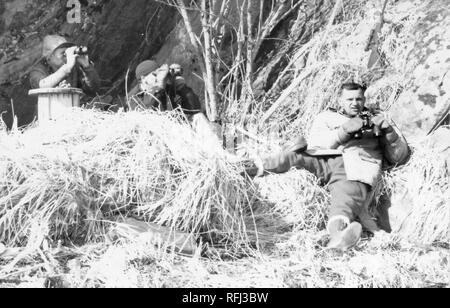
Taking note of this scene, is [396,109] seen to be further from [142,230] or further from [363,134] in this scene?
[142,230]

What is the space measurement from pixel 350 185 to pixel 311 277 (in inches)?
32.8

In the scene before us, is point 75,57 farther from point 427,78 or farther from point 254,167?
point 427,78

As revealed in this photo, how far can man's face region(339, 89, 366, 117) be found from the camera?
4090 mm

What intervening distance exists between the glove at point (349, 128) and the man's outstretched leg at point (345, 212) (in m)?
0.25

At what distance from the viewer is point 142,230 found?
3.45 metres

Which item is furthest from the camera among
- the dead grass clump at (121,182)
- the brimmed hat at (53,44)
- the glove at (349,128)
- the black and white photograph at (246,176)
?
the brimmed hat at (53,44)

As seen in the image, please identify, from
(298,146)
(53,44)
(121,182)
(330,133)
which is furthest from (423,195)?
(53,44)

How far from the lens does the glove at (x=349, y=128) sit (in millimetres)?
3883

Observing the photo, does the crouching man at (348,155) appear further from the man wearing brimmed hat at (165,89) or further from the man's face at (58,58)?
the man's face at (58,58)

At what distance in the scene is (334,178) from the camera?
4.05 m

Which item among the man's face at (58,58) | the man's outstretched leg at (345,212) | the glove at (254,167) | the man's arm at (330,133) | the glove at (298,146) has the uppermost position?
the man's face at (58,58)

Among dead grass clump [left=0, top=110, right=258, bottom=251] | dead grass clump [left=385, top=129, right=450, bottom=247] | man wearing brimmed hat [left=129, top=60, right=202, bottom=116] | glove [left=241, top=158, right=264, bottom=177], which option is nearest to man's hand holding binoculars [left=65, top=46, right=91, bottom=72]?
man wearing brimmed hat [left=129, top=60, right=202, bottom=116]

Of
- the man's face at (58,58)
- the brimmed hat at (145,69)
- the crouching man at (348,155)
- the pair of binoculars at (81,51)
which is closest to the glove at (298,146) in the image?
the crouching man at (348,155)

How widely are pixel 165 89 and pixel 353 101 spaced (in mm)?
1486
